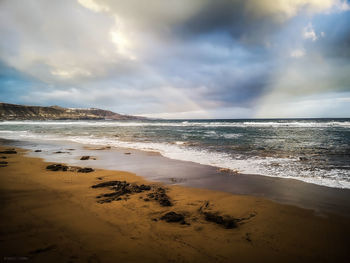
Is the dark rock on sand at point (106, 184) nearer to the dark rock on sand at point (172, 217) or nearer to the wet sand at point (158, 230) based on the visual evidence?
the wet sand at point (158, 230)

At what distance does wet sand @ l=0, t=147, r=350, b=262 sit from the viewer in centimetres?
255

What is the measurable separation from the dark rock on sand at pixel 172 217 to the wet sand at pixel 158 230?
111 mm

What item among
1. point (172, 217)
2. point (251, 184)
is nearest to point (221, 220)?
point (172, 217)

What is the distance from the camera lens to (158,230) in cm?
317

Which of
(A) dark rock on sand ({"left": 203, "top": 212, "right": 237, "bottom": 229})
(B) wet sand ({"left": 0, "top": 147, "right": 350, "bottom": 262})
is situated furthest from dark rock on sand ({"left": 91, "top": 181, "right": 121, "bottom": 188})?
(A) dark rock on sand ({"left": 203, "top": 212, "right": 237, "bottom": 229})

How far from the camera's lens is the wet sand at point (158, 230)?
2551 millimetres

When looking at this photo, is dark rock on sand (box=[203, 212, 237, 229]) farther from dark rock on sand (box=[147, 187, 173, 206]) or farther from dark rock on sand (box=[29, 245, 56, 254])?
dark rock on sand (box=[29, 245, 56, 254])

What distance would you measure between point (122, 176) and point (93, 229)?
3.47 meters

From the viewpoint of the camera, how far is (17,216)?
11.3 ft

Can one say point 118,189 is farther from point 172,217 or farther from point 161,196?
point 172,217

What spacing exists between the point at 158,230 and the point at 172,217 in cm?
45

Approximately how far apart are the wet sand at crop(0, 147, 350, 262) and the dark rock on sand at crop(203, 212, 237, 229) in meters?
0.09

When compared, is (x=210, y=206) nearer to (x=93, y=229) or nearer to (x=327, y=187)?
(x=93, y=229)

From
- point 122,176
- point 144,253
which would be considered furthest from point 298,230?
point 122,176
